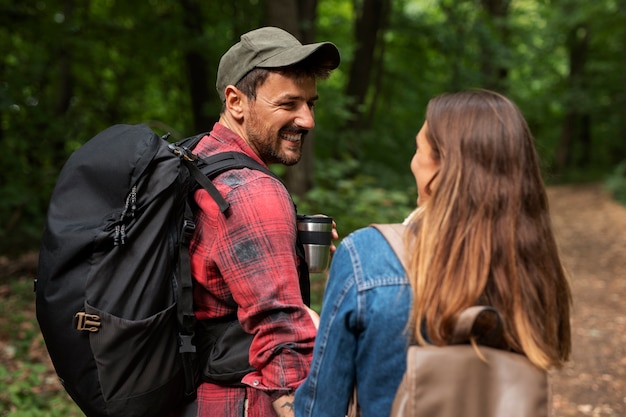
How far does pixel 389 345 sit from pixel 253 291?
49cm

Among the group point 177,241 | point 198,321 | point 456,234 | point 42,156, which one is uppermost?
point 456,234

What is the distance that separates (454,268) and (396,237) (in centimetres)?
15

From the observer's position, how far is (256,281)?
1685 mm

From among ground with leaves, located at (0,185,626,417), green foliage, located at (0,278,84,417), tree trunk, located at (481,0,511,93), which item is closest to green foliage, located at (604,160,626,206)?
tree trunk, located at (481,0,511,93)

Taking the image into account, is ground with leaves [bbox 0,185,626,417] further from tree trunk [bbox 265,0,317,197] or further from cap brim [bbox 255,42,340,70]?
tree trunk [bbox 265,0,317,197]

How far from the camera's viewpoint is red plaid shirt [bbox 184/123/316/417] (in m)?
1.67

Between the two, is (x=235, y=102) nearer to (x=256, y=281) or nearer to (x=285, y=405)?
(x=256, y=281)

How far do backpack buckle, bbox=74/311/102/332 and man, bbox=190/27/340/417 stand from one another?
0.31m

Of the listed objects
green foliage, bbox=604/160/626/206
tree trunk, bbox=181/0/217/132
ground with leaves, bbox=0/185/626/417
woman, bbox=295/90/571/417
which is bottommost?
green foliage, bbox=604/160/626/206

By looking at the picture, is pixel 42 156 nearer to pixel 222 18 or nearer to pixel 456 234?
pixel 222 18

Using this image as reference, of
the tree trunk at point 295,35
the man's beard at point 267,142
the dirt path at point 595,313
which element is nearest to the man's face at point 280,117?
the man's beard at point 267,142

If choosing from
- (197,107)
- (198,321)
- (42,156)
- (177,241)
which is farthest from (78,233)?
(197,107)

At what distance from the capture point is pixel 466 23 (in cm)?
1269

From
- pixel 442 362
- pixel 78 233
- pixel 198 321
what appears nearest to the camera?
pixel 442 362
